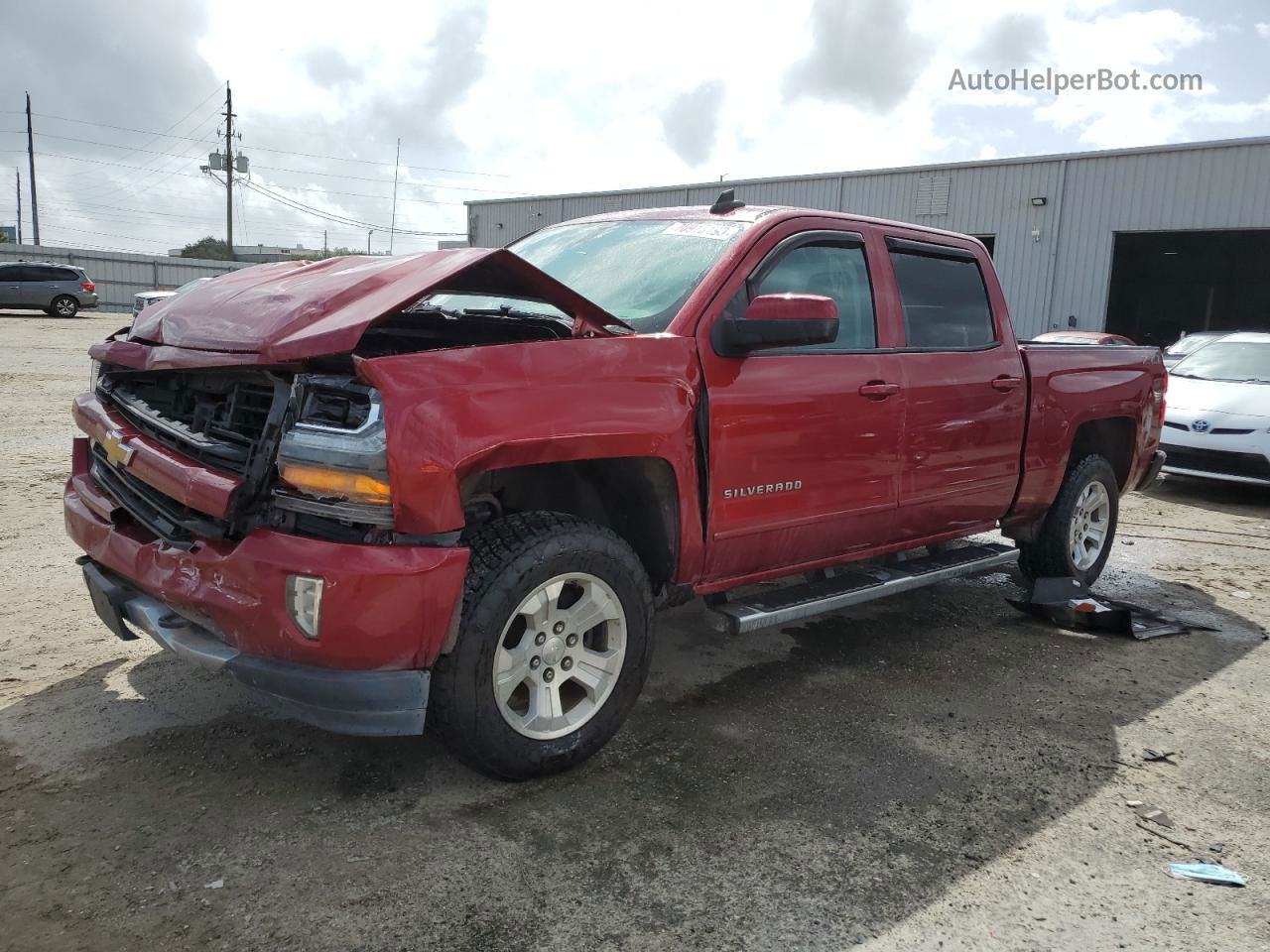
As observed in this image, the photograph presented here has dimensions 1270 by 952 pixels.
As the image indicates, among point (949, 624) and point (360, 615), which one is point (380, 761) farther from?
point (949, 624)

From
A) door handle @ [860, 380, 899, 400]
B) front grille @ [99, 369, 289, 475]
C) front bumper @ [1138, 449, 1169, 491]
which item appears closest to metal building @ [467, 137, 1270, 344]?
front bumper @ [1138, 449, 1169, 491]

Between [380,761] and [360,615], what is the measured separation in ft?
2.82

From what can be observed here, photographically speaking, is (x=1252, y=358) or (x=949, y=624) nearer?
(x=949, y=624)

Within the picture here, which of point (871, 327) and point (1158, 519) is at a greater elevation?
point (871, 327)

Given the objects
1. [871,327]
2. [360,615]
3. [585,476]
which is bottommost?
[360,615]

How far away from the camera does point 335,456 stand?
2.62 meters

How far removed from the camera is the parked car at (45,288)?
2709cm

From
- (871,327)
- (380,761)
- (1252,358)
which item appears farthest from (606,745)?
(1252,358)

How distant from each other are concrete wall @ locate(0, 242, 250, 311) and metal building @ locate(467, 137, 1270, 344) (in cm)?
2270

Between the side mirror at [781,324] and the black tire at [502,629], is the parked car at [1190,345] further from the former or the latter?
the black tire at [502,629]

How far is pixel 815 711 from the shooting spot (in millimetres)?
3875

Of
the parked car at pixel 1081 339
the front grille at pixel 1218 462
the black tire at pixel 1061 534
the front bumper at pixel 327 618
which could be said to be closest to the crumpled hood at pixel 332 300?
the front bumper at pixel 327 618

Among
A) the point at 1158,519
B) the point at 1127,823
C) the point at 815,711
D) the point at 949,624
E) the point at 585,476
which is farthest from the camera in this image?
the point at 1158,519

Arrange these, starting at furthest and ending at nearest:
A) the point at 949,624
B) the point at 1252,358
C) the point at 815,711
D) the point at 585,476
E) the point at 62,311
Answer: the point at 62,311, the point at 1252,358, the point at 949,624, the point at 815,711, the point at 585,476
